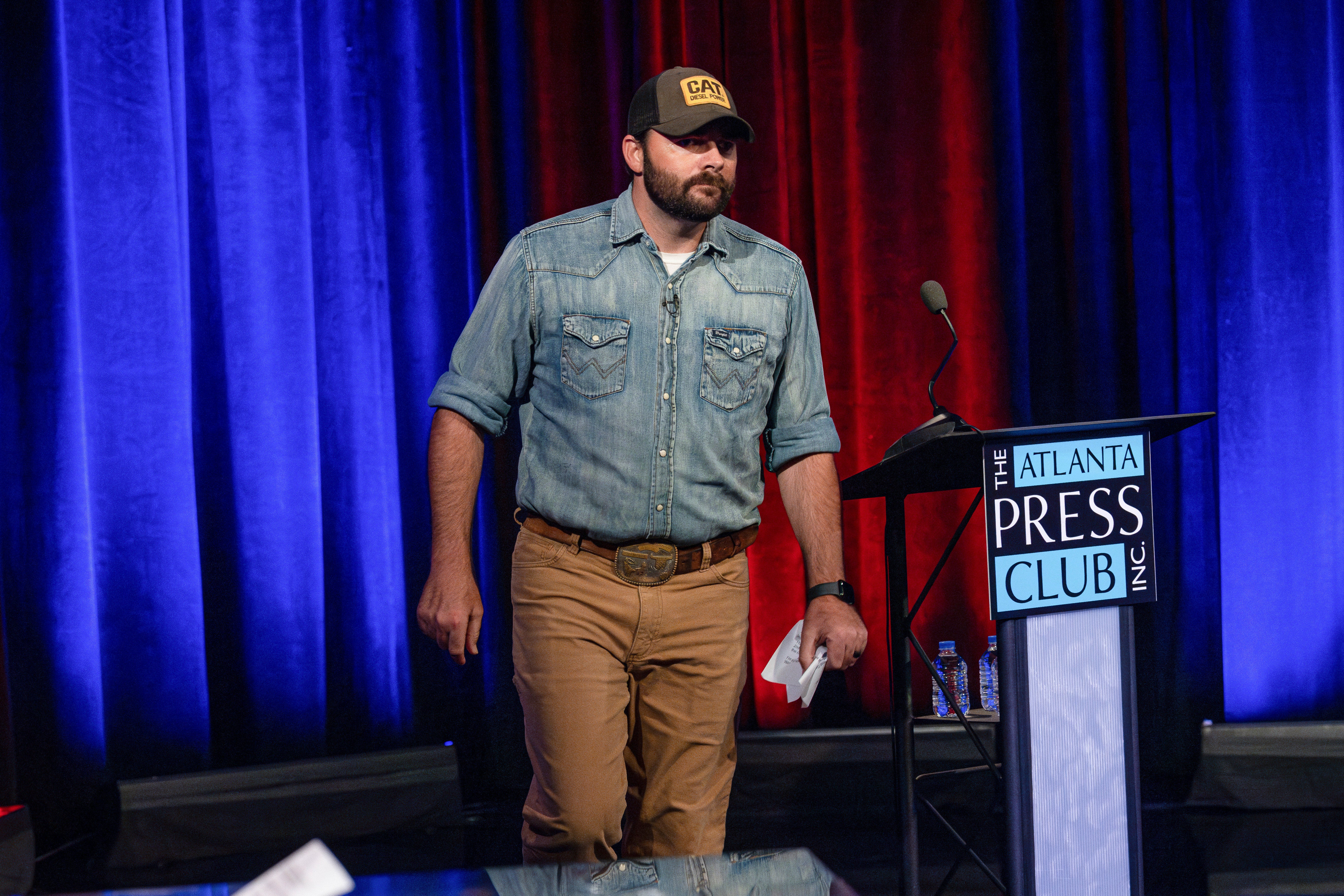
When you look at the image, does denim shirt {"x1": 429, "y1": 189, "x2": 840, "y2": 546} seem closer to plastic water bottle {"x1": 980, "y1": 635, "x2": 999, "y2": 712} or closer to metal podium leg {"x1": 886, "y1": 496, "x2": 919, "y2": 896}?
metal podium leg {"x1": 886, "y1": 496, "x2": 919, "y2": 896}

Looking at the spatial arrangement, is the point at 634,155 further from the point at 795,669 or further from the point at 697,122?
the point at 795,669

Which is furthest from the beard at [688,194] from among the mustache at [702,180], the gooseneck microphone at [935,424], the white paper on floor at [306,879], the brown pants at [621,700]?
the white paper on floor at [306,879]

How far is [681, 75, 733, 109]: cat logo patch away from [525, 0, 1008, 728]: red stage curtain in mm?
1488

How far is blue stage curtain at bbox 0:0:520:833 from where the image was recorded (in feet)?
9.43

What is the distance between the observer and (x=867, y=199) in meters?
3.38

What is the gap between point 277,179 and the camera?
3.15 m

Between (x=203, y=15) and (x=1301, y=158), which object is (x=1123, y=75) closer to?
(x=1301, y=158)

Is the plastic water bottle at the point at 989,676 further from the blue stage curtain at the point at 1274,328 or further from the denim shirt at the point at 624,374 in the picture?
the denim shirt at the point at 624,374

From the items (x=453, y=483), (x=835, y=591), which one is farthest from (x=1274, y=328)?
(x=453, y=483)

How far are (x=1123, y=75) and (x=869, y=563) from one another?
1754mm

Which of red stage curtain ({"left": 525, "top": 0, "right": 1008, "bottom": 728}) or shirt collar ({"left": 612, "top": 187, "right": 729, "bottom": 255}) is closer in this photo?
shirt collar ({"left": 612, "top": 187, "right": 729, "bottom": 255})

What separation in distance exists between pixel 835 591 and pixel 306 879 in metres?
1.14

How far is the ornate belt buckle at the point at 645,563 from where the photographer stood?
1791mm

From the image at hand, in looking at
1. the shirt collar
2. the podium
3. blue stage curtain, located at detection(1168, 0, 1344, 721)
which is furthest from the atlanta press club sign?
blue stage curtain, located at detection(1168, 0, 1344, 721)
